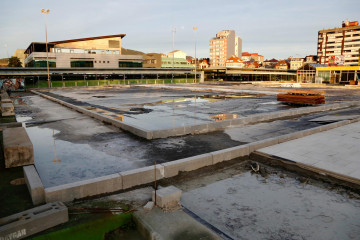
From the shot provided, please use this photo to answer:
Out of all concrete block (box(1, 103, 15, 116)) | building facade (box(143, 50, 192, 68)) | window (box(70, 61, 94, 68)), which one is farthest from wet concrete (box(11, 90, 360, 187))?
building facade (box(143, 50, 192, 68))

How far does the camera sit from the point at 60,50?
74.4 m

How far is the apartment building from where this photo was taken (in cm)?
14545

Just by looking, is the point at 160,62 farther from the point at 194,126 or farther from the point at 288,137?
the point at 288,137

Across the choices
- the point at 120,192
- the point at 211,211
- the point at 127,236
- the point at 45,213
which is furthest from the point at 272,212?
the point at 45,213

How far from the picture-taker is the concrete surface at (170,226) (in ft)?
15.6

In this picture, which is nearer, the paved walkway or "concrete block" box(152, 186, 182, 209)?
"concrete block" box(152, 186, 182, 209)

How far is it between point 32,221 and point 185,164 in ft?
14.6

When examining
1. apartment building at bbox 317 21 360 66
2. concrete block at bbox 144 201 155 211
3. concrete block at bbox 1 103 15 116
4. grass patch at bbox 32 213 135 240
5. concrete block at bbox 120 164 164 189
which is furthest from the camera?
apartment building at bbox 317 21 360 66

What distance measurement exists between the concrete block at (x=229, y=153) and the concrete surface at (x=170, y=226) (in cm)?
354

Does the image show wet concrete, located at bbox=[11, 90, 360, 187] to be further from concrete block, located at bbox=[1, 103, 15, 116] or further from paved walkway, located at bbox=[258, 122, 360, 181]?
concrete block, located at bbox=[1, 103, 15, 116]

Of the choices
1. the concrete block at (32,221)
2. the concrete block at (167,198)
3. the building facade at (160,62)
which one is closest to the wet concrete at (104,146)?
the concrete block at (32,221)

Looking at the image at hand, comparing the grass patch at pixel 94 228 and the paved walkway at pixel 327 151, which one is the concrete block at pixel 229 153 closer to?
the paved walkway at pixel 327 151

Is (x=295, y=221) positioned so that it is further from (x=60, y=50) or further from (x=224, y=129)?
(x=60, y=50)

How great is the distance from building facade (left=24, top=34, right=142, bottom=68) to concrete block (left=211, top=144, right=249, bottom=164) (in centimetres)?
7120
